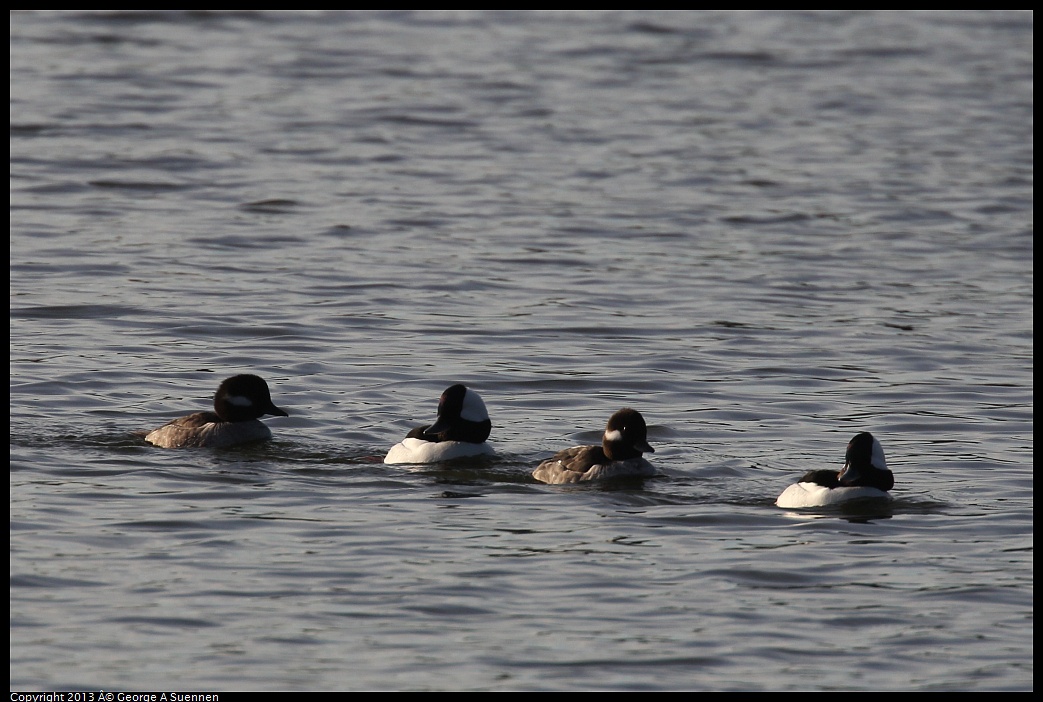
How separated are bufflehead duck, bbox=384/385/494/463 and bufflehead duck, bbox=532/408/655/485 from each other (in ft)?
2.28

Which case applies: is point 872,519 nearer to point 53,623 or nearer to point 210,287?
point 53,623

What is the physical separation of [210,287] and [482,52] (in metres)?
19.5

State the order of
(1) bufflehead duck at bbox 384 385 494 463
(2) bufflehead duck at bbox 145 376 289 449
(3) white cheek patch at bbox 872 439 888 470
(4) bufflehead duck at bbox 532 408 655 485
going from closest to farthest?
(3) white cheek patch at bbox 872 439 888 470 → (4) bufflehead duck at bbox 532 408 655 485 → (1) bufflehead duck at bbox 384 385 494 463 → (2) bufflehead duck at bbox 145 376 289 449

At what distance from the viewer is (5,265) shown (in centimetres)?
2156

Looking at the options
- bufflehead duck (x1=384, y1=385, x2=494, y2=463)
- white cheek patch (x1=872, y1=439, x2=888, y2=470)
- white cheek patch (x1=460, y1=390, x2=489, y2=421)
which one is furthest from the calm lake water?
white cheek patch (x1=460, y1=390, x2=489, y2=421)

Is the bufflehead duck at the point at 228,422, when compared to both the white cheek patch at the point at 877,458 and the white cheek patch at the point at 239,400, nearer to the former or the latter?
the white cheek patch at the point at 239,400

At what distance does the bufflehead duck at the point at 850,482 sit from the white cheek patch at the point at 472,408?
2.65 meters

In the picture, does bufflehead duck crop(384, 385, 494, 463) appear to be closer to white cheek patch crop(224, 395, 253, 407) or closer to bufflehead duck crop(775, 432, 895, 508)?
white cheek patch crop(224, 395, 253, 407)

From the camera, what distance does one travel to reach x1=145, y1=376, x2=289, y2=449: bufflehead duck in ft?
47.8

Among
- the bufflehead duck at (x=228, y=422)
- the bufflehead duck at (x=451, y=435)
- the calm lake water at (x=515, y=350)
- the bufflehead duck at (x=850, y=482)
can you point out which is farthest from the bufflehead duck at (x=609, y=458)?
the bufflehead duck at (x=228, y=422)

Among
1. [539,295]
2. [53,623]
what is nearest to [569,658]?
[53,623]

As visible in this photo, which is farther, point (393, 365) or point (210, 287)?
point (210, 287)

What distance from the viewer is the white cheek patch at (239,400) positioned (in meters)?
14.9

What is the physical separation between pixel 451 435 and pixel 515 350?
14.2ft
